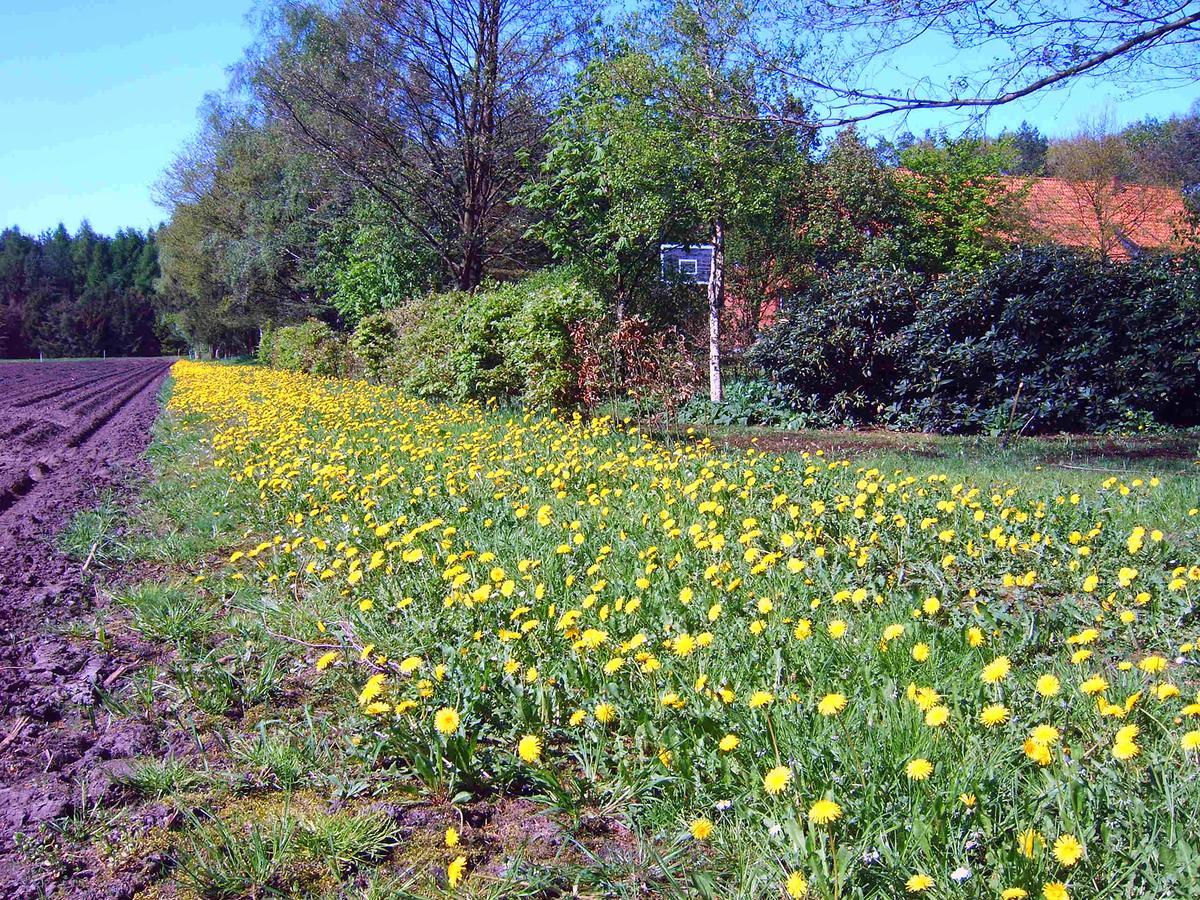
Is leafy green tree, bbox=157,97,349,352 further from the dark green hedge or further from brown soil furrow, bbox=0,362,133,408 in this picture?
the dark green hedge

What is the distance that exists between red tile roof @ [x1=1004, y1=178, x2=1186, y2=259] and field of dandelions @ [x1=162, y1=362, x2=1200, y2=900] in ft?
69.7

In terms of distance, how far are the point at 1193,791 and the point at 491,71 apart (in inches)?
633

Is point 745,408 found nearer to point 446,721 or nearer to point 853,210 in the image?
point 853,210

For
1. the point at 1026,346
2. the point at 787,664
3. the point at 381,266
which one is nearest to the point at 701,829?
the point at 787,664

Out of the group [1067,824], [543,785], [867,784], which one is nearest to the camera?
[1067,824]

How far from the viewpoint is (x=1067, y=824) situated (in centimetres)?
169

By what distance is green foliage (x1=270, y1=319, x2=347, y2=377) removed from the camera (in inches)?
712

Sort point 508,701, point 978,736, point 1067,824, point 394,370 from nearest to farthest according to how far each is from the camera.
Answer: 1. point 1067,824
2. point 978,736
3. point 508,701
4. point 394,370

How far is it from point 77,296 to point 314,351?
71.0 meters

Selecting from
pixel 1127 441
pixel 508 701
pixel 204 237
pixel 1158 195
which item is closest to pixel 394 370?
pixel 1127 441

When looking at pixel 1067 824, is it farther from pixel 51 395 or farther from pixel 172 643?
pixel 51 395

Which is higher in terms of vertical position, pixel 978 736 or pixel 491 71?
pixel 491 71

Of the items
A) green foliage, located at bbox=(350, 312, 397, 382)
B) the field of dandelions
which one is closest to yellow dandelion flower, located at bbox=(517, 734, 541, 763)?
the field of dandelions

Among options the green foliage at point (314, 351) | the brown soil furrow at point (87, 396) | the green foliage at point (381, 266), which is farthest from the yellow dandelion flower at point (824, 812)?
the brown soil furrow at point (87, 396)
